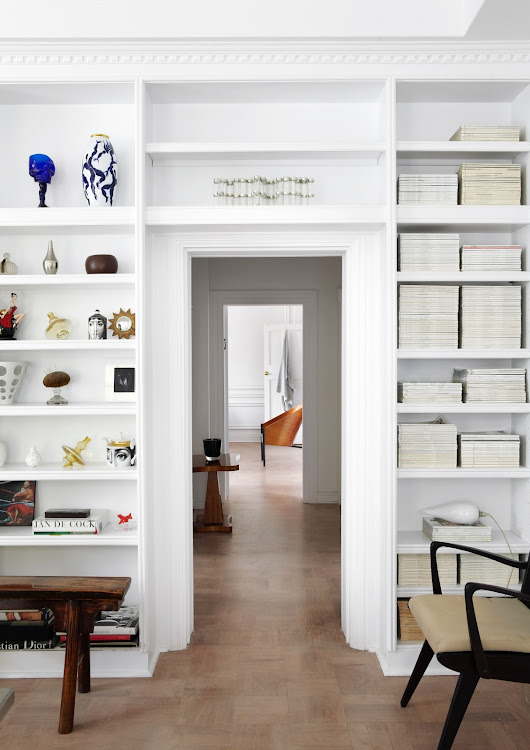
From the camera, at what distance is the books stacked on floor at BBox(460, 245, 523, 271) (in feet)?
10.0

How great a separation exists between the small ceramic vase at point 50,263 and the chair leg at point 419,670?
2324mm

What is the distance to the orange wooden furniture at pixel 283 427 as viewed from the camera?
9242mm

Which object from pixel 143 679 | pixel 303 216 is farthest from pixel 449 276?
pixel 143 679

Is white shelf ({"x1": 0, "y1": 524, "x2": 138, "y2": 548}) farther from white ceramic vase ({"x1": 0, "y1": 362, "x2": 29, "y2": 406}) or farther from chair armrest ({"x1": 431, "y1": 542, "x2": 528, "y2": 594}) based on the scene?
chair armrest ({"x1": 431, "y1": 542, "x2": 528, "y2": 594})

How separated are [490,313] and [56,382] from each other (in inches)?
81.3

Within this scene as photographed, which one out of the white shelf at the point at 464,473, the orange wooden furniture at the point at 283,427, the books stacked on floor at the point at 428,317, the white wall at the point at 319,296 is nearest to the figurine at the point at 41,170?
the books stacked on floor at the point at 428,317

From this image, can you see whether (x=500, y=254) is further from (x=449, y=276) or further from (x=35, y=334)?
(x=35, y=334)

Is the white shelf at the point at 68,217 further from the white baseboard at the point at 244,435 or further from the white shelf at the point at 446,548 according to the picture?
the white baseboard at the point at 244,435

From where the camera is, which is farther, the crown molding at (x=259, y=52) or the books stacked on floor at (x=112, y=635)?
the books stacked on floor at (x=112, y=635)

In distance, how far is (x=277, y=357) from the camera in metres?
10.2

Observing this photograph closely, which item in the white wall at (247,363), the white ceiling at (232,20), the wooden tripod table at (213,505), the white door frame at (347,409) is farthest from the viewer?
the white wall at (247,363)

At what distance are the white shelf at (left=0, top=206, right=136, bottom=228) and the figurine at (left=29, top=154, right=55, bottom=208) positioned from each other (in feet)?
0.32

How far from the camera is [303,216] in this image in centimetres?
304

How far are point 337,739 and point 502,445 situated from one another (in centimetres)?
147
